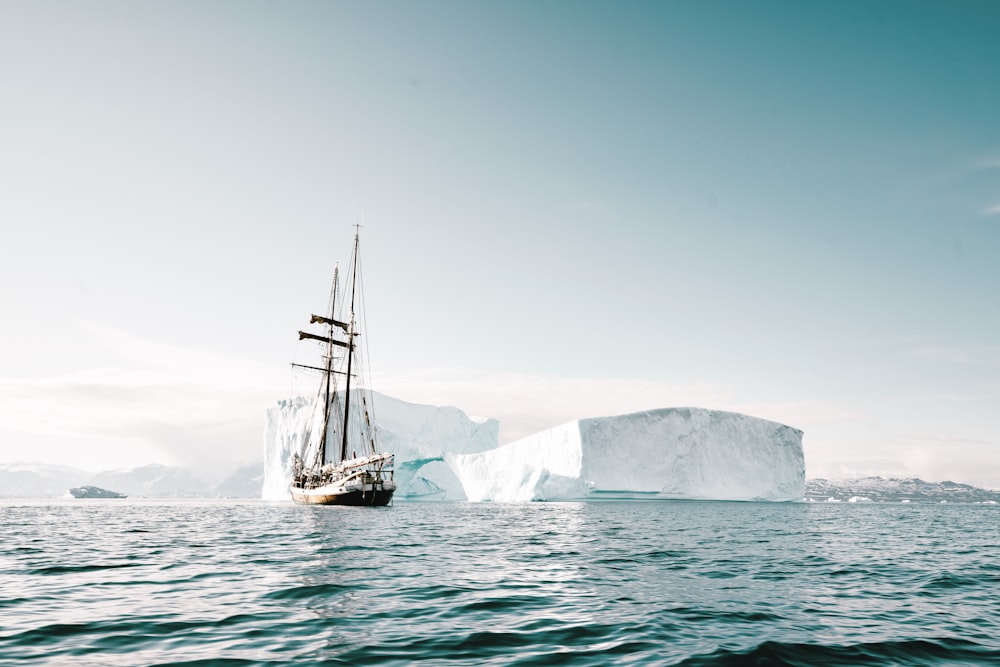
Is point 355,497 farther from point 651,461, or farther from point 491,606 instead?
point 491,606

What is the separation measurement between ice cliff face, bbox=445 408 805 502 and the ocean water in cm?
4717

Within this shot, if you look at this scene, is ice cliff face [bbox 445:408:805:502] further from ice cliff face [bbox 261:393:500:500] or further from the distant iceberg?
ice cliff face [bbox 261:393:500:500]

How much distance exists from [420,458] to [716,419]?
32.5 meters

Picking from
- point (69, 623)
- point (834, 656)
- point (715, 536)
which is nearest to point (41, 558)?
point (69, 623)

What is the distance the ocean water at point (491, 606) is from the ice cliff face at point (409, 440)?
61.1m

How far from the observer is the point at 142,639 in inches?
264

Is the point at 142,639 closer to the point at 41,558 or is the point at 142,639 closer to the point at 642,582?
the point at 642,582

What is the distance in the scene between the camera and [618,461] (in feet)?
215

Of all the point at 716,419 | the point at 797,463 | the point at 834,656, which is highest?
the point at 716,419

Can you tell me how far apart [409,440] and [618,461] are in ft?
89.6

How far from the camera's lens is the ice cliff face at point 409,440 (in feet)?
255

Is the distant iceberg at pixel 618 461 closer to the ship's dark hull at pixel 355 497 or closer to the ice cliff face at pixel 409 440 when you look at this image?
the ice cliff face at pixel 409 440

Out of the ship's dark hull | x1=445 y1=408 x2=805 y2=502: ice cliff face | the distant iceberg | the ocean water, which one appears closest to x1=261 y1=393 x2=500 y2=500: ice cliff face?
the distant iceberg

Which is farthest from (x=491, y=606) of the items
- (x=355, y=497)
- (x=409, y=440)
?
(x=409, y=440)
